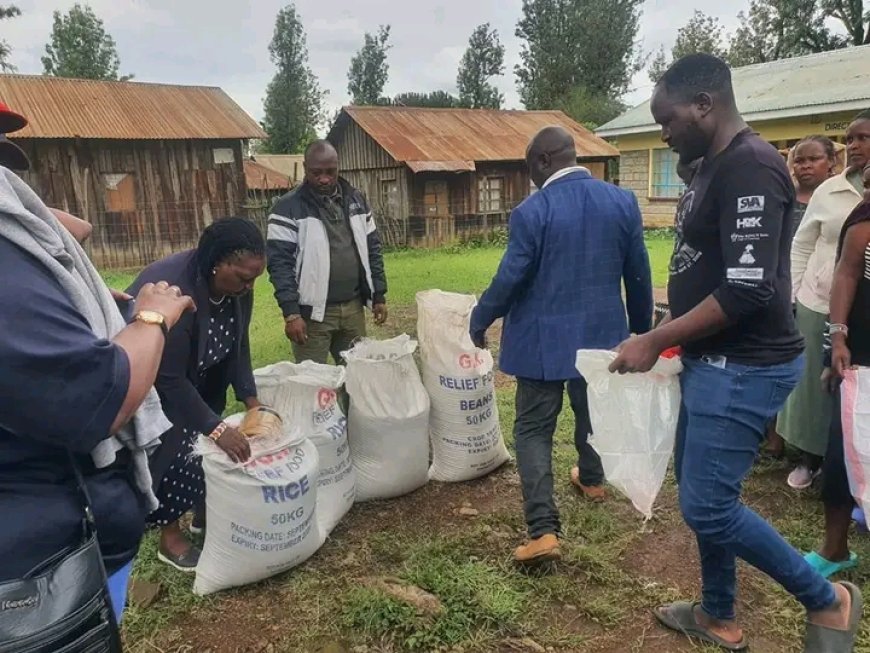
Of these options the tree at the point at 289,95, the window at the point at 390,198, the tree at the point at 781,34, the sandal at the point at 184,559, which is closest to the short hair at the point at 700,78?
the sandal at the point at 184,559

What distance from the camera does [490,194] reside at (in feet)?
58.3

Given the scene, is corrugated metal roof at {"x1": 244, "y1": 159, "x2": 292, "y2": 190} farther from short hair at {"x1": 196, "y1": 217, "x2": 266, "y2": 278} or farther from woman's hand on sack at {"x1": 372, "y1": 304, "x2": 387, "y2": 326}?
short hair at {"x1": 196, "y1": 217, "x2": 266, "y2": 278}

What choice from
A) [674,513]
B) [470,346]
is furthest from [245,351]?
[674,513]

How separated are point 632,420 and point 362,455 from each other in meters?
1.46

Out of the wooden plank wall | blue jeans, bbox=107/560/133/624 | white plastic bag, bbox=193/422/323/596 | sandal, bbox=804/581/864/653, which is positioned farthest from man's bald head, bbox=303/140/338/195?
the wooden plank wall

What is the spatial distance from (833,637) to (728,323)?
1.06 m

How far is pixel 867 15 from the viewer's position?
85.0 ft

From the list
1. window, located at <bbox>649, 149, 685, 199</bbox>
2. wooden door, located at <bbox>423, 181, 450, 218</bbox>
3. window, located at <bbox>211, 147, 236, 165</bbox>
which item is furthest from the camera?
wooden door, located at <bbox>423, 181, 450, 218</bbox>

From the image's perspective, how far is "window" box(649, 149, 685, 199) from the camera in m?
15.8

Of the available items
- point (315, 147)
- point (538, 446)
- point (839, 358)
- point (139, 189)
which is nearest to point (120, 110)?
point (139, 189)

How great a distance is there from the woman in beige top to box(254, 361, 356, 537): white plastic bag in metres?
2.18

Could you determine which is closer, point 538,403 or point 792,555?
point 792,555

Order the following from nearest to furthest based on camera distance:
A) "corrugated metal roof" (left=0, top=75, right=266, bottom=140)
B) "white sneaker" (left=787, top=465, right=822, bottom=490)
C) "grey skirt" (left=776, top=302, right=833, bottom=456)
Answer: "grey skirt" (left=776, top=302, right=833, bottom=456) → "white sneaker" (left=787, top=465, right=822, bottom=490) → "corrugated metal roof" (left=0, top=75, right=266, bottom=140)

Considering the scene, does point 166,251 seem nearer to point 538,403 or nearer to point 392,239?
point 392,239
